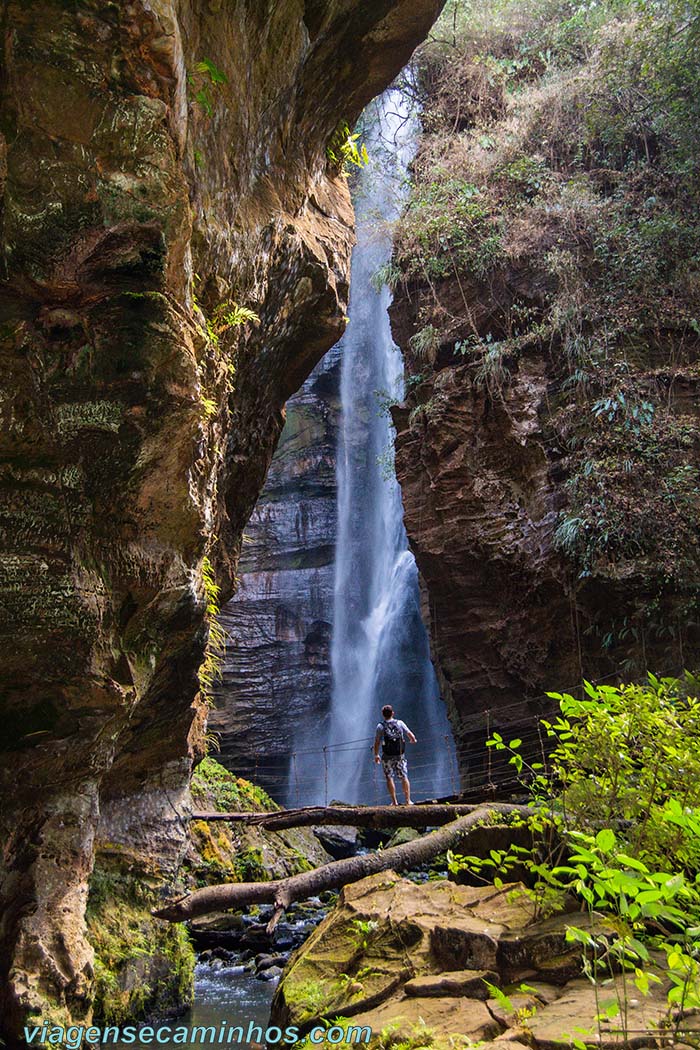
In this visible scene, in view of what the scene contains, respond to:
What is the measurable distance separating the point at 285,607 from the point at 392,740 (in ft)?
41.5

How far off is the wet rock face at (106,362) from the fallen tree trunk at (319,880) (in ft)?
2.34

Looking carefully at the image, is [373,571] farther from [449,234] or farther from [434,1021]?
[434,1021]

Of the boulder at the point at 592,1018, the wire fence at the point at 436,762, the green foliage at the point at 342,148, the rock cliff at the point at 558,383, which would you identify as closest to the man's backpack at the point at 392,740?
the wire fence at the point at 436,762

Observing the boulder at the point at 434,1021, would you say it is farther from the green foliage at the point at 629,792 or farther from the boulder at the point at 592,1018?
the green foliage at the point at 629,792

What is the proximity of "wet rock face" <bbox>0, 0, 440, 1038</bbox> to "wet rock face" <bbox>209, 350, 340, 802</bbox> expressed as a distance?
45.8 feet

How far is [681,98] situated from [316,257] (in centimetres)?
944

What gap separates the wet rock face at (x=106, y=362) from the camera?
12.2 ft

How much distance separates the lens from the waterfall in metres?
18.8

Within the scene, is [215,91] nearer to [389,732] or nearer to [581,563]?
[389,732]

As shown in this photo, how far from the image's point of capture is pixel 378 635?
21.1 metres

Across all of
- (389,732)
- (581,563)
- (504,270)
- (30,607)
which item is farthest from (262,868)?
(504,270)

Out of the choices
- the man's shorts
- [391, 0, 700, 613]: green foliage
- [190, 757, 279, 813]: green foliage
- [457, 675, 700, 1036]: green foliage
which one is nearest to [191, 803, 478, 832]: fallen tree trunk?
the man's shorts

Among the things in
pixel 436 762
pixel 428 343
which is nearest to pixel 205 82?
pixel 428 343

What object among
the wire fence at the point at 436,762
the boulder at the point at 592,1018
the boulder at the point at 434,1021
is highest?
the boulder at the point at 592,1018
